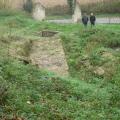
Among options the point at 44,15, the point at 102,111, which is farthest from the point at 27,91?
the point at 44,15

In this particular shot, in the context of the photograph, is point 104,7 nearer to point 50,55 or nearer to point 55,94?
point 50,55

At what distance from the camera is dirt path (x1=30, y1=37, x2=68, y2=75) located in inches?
661

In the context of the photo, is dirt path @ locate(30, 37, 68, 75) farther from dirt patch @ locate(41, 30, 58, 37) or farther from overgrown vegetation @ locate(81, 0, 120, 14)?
overgrown vegetation @ locate(81, 0, 120, 14)

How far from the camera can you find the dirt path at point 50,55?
16781 millimetres

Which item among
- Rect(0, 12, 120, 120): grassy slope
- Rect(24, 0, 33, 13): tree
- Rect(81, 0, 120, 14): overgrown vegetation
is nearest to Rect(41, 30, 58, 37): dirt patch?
Rect(0, 12, 120, 120): grassy slope

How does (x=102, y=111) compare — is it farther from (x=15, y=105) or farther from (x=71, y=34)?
(x=71, y=34)

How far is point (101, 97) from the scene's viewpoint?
12.6 metres

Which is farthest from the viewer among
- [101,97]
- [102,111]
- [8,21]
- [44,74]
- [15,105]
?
[8,21]

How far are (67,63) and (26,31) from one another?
6919 millimetres

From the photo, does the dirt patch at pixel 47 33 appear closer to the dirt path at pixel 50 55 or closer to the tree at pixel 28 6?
the dirt path at pixel 50 55

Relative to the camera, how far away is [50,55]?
18.8m

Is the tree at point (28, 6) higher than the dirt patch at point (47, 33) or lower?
higher

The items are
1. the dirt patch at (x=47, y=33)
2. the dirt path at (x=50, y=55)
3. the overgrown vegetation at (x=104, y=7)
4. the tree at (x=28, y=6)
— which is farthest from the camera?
the tree at (x=28, y=6)

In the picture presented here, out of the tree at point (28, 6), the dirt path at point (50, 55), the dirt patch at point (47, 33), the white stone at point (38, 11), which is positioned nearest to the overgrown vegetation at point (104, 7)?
the white stone at point (38, 11)
